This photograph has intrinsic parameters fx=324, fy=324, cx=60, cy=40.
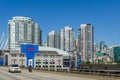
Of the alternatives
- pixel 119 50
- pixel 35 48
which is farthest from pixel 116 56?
pixel 35 48

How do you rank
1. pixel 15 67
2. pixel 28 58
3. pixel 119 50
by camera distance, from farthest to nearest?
pixel 119 50, pixel 28 58, pixel 15 67

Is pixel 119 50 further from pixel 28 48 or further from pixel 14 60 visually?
pixel 28 48

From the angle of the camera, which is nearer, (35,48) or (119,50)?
(35,48)

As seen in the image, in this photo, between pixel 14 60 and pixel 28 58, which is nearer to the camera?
pixel 28 58

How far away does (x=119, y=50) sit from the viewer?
628ft

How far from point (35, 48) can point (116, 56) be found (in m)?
113

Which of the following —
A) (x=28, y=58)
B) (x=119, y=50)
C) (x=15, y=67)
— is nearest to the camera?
(x=15, y=67)

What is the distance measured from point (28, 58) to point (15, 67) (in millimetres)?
21791

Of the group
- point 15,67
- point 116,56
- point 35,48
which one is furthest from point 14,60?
point 15,67

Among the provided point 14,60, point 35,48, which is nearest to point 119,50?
point 14,60

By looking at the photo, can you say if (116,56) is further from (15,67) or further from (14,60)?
(15,67)

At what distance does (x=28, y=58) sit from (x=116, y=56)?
115361mm

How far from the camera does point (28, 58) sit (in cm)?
8444

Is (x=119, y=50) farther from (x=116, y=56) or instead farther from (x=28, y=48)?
(x=28, y=48)
